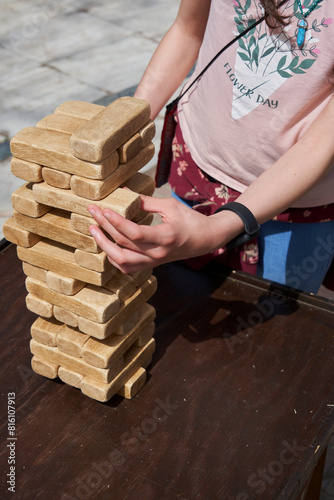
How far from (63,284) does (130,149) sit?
32cm

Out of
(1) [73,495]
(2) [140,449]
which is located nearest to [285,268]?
(2) [140,449]

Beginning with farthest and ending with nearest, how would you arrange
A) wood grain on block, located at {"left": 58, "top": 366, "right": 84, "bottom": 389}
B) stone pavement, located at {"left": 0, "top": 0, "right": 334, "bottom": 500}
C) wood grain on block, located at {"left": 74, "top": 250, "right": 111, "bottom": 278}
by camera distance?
stone pavement, located at {"left": 0, "top": 0, "right": 334, "bottom": 500}, wood grain on block, located at {"left": 58, "top": 366, "right": 84, "bottom": 389}, wood grain on block, located at {"left": 74, "top": 250, "right": 111, "bottom": 278}

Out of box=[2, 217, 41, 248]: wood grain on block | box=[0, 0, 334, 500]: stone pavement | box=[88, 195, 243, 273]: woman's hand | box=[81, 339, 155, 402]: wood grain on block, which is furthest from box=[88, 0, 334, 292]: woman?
box=[0, 0, 334, 500]: stone pavement

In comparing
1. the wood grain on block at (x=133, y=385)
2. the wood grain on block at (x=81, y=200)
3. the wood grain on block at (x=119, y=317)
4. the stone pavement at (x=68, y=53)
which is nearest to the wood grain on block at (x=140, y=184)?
the wood grain on block at (x=81, y=200)

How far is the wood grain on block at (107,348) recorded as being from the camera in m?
1.33

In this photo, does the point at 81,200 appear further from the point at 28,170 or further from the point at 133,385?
the point at 133,385

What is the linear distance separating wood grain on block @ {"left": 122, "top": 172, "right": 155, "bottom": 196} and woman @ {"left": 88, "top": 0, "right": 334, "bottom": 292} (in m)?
0.09

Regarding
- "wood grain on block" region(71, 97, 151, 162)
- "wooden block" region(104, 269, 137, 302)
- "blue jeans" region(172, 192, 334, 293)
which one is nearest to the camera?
"wood grain on block" region(71, 97, 151, 162)

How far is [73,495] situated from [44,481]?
7cm

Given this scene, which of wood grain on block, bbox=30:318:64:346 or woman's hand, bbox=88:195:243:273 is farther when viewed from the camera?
wood grain on block, bbox=30:318:64:346

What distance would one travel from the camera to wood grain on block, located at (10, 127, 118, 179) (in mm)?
1115

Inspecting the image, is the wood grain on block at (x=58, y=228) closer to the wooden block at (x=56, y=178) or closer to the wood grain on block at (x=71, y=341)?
the wooden block at (x=56, y=178)

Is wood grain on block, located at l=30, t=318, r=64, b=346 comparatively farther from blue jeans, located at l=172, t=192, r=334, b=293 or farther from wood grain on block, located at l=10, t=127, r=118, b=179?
blue jeans, located at l=172, t=192, r=334, b=293

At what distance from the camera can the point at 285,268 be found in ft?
5.50
